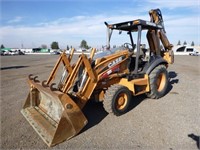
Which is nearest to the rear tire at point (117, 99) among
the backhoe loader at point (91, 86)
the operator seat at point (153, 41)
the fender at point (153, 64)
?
the backhoe loader at point (91, 86)

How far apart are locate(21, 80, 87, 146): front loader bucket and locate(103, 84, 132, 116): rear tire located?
0.87 m

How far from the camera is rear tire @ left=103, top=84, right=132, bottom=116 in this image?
4598 mm

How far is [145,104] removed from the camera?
18.9 ft

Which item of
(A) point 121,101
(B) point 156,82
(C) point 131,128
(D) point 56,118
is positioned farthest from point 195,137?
(D) point 56,118

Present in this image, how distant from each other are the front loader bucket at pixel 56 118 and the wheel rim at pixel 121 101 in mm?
1219

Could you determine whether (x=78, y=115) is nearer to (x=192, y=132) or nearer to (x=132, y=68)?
(x=192, y=132)

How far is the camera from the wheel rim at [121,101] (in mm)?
4844

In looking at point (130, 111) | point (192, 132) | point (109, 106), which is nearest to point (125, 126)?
point (109, 106)

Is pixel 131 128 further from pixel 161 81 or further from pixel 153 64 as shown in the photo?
pixel 161 81

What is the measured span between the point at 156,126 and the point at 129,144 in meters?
1.04

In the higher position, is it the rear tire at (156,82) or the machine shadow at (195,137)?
the rear tire at (156,82)

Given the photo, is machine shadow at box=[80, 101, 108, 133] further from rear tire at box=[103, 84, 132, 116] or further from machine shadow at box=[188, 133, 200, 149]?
machine shadow at box=[188, 133, 200, 149]

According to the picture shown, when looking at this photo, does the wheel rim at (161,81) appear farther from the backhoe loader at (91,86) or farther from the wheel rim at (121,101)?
the wheel rim at (121,101)

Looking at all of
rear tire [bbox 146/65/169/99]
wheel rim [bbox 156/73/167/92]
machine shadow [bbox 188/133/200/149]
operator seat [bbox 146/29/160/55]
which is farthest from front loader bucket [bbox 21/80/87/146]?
operator seat [bbox 146/29/160/55]
